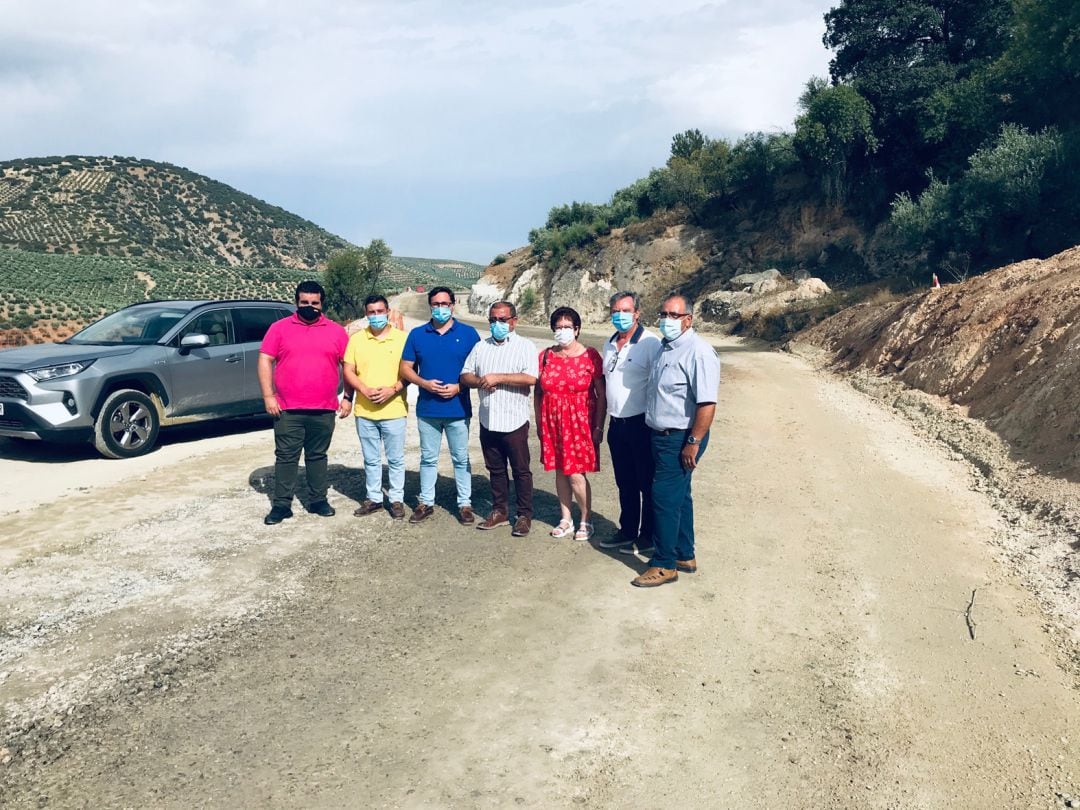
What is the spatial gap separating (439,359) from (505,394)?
0.71m

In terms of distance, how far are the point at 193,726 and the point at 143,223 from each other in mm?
108341

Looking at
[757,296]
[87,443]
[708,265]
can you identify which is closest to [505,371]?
[87,443]

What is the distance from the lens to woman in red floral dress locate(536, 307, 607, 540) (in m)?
6.52

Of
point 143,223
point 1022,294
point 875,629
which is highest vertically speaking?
point 143,223

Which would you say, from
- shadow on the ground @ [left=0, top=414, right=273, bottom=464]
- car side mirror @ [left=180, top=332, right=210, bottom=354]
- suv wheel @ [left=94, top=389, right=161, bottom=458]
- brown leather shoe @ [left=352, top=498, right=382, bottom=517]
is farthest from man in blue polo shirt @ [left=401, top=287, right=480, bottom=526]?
shadow on the ground @ [left=0, top=414, right=273, bottom=464]

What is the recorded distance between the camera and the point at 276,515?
7.18m

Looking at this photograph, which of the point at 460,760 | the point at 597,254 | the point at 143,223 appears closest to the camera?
the point at 460,760

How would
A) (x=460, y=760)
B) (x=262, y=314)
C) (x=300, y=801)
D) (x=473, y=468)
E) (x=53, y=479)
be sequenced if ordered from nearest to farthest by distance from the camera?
1. (x=300, y=801)
2. (x=460, y=760)
3. (x=53, y=479)
4. (x=473, y=468)
5. (x=262, y=314)

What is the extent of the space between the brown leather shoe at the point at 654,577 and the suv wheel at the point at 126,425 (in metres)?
6.89

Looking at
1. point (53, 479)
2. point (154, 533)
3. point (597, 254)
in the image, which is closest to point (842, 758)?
point (154, 533)

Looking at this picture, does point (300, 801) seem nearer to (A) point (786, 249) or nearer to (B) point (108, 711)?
(B) point (108, 711)

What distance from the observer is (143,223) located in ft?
323

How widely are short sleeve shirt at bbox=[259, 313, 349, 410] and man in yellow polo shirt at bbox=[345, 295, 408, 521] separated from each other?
23cm

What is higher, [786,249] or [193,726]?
[786,249]
